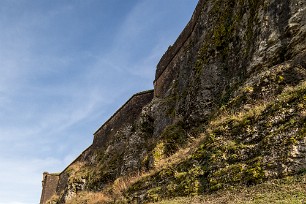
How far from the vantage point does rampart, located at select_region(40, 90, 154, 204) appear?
76.3 ft

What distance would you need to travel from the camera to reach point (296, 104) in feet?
24.9

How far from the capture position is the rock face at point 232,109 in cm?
734

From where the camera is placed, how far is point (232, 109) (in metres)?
9.66

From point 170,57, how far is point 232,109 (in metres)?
11.5

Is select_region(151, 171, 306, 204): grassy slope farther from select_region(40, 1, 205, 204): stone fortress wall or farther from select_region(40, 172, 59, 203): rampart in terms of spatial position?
select_region(40, 172, 59, 203): rampart

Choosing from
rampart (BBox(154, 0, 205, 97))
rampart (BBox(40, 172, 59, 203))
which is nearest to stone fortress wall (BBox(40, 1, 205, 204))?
rampart (BBox(154, 0, 205, 97))

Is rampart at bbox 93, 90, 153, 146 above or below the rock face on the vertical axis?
above

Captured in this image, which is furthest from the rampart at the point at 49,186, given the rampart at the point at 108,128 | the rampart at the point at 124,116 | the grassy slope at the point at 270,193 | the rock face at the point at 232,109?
the grassy slope at the point at 270,193

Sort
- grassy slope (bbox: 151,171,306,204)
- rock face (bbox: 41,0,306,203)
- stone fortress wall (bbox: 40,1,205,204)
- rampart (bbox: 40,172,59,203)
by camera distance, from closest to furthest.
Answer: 1. grassy slope (bbox: 151,171,306,204)
2. rock face (bbox: 41,0,306,203)
3. stone fortress wall (bbox: 40,1,205,204)
4. rampart (bbox: 40,172,59,203)

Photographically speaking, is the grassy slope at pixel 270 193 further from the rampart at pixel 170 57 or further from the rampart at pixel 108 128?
the rampart at pixel 108 128

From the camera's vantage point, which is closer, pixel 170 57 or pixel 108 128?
pixel 170 57

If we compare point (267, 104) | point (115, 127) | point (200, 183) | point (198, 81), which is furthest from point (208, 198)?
point (115, 127)

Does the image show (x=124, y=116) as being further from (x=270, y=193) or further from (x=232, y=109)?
(x=270, y=193)

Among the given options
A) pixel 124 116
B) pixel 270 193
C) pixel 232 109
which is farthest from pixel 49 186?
pixel 270 193
